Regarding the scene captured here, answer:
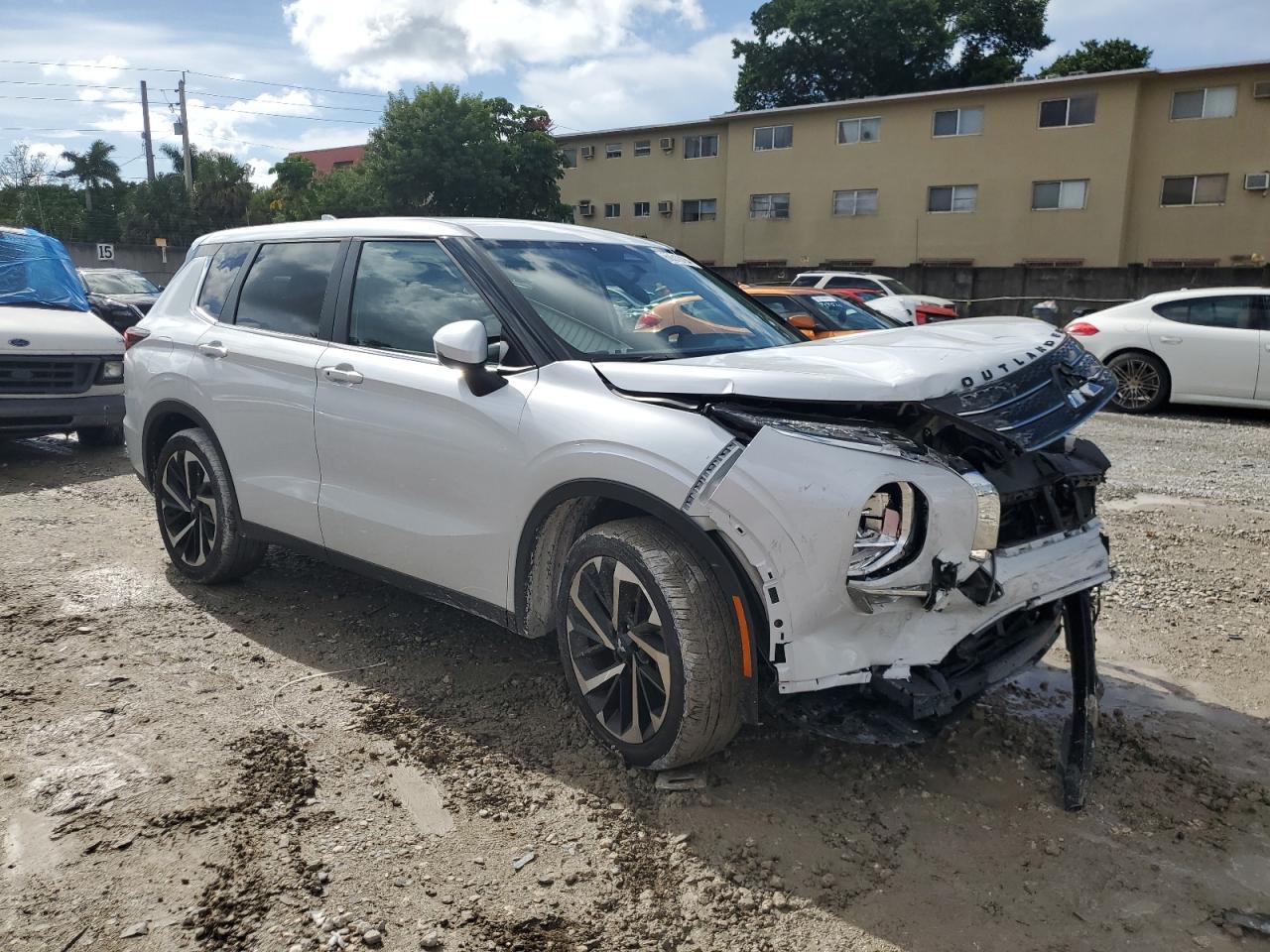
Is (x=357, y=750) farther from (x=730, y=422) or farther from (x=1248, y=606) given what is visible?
(x=1248, y=606)

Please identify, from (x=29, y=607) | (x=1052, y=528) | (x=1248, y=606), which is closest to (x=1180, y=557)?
(x=1248, y=606)

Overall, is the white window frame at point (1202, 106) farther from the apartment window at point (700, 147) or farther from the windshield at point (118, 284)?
the windshield at point (118, 284)

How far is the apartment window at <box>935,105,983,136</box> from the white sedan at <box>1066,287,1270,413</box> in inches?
938

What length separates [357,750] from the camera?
11.1 feet

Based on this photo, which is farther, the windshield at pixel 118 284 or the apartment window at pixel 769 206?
the apartment window at pixel 769 206

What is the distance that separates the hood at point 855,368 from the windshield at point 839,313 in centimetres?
836

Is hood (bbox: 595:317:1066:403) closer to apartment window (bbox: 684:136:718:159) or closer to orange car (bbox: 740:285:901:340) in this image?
orange car (bbox: 740:285:901:340)

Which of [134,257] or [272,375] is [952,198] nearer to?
[134,257]

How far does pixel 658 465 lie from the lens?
2.94 metres

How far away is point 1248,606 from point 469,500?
387 cm

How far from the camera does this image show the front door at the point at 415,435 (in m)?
3.47

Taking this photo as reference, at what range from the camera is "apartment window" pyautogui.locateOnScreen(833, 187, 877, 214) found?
1387 inches

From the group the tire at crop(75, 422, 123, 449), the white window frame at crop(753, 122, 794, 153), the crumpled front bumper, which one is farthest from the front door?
the white window frame at crop(753, 122, 794, 153)

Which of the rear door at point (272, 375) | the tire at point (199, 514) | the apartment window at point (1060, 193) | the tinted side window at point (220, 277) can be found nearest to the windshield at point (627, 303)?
the rear door at point (272, 375)
